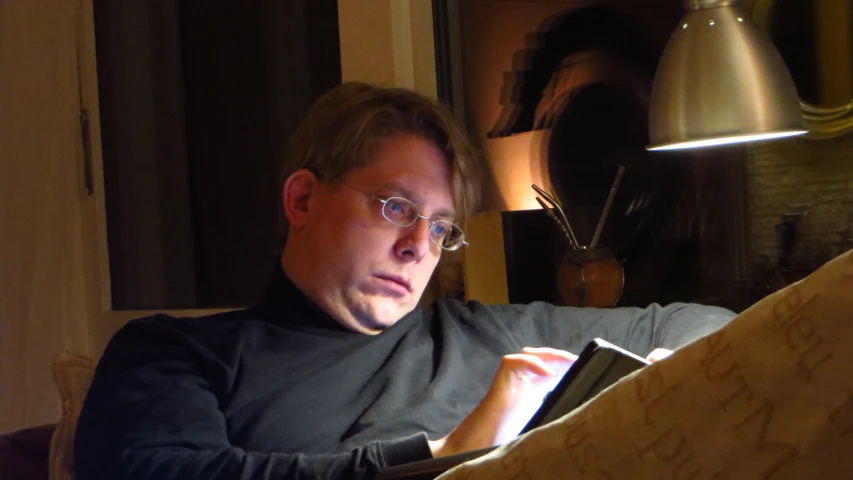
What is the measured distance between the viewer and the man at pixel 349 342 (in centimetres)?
94

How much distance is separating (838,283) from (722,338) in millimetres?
65

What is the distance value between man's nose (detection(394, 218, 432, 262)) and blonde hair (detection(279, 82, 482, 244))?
118mm

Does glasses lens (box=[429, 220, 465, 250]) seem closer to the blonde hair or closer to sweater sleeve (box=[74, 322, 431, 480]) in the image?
the blonde hair

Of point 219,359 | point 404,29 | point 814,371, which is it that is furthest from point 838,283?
point 404,29

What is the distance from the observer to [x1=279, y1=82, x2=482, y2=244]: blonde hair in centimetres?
125

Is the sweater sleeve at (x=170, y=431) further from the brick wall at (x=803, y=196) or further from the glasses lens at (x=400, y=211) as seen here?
the brick wall at (x=803, y=196)

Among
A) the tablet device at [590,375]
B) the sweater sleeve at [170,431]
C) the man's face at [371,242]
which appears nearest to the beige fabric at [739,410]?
the tablet device at [590,375]

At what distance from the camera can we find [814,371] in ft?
1.36

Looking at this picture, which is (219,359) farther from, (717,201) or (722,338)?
(717,201)

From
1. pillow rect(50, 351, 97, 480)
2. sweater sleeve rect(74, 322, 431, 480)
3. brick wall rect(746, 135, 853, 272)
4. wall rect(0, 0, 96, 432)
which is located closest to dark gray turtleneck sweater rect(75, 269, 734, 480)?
sweater sleeve rect(74, 322, 431, 480)

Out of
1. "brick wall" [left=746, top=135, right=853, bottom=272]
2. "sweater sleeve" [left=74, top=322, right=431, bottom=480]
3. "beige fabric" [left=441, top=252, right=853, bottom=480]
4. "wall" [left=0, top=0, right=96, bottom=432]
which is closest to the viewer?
"beige fabric" [left=441, top=252, right=853, bottom=480]

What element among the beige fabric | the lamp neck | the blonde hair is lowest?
the beige fabric

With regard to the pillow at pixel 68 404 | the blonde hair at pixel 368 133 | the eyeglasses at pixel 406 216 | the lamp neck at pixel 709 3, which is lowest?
the pillow at pixel 68 404

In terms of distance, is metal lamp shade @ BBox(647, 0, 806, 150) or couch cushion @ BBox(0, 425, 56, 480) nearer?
couch cushion @ BBox(0, 425, 56, 480)
